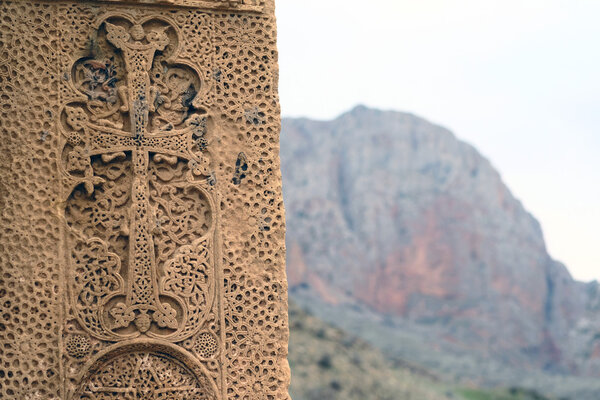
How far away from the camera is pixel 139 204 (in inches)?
181

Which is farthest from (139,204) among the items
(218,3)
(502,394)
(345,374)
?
(502,394)

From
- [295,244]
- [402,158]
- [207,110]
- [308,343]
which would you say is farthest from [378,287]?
[207,110]

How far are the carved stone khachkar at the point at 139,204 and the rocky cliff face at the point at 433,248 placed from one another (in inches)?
1823

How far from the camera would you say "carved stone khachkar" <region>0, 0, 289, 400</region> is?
444 centimetres

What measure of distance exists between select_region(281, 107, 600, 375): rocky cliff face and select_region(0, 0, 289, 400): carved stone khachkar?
46.3 meters

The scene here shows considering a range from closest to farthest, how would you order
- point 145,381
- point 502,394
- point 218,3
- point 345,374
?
point 145,381 → point 218,3 → point 345,374 → point 502,394

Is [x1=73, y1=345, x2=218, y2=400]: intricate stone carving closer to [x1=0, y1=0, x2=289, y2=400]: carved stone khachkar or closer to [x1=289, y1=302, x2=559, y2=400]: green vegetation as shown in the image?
[x1=0, y1=0, x2=289, y2=400]: carved stone khachkar

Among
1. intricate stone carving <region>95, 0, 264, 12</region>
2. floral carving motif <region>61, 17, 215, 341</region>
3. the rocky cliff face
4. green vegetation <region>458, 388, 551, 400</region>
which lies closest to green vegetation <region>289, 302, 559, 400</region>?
green vegetation <region>458, 388, 551, 400</region>

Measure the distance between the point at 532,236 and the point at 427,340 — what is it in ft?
42.2

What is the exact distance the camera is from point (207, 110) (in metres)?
4.75

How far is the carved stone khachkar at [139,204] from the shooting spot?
175 inches

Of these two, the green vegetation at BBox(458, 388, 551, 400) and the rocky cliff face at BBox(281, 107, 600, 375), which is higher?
the rocky cliff face at BBox(281, 107, 600, 375)

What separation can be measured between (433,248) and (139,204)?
50.6 metres

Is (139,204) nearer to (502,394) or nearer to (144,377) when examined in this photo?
(144,377)
